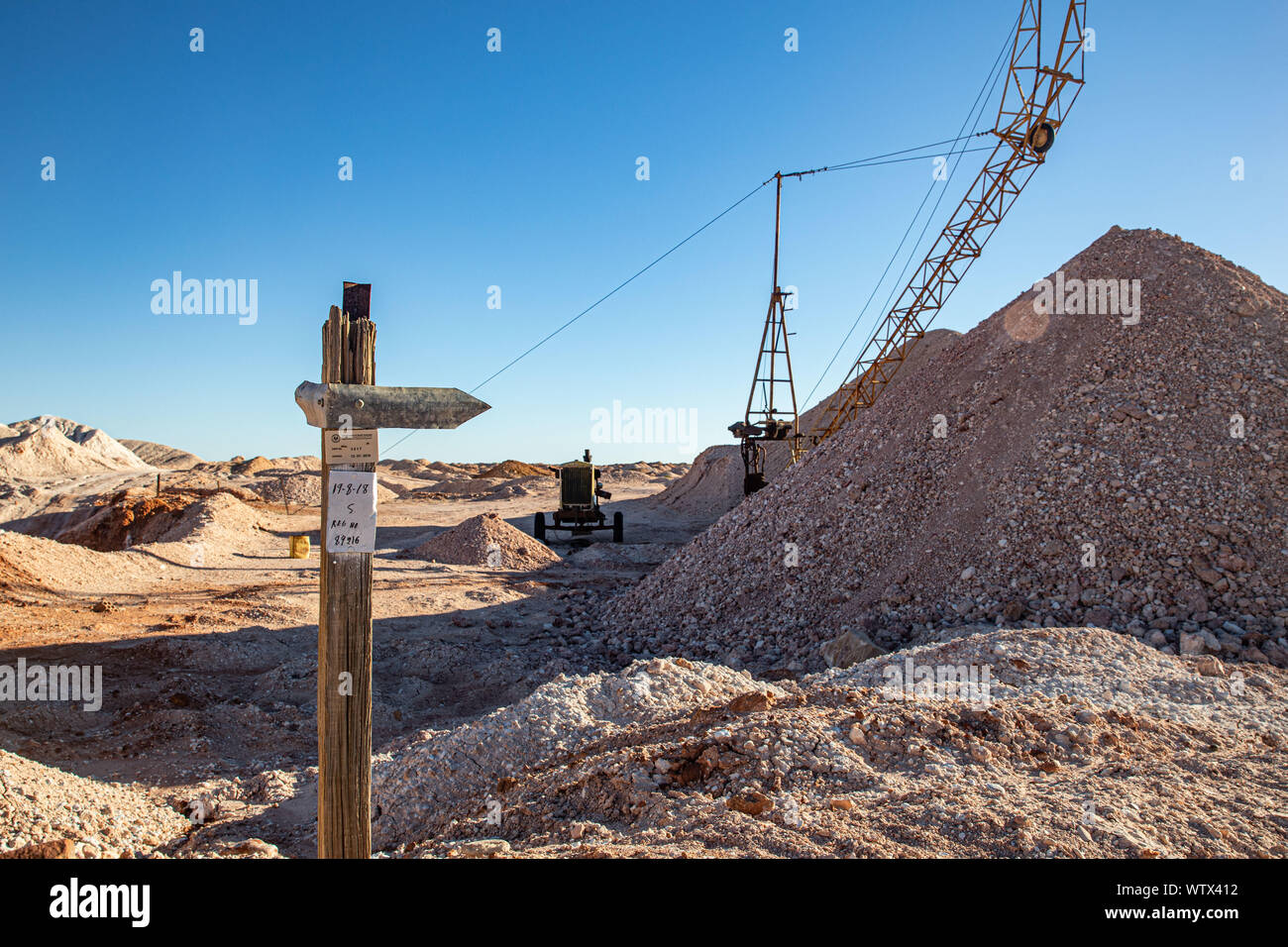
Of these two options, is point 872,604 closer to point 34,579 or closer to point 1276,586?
point 1276,586

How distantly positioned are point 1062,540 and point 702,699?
5551 mm

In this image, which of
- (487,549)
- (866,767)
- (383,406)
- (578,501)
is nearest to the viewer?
(383,406)

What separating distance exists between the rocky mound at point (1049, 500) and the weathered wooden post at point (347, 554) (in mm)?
6520

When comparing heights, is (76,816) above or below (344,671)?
below

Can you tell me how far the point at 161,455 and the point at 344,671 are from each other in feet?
199

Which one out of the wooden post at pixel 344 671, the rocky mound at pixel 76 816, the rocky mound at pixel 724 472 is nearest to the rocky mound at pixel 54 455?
the rocky mound at pixel 724 472

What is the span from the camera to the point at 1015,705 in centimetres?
537

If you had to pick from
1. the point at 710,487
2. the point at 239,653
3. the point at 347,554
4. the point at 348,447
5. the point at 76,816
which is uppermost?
the point at 348,447

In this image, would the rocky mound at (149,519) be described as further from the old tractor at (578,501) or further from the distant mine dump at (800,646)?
the old tractor at (578,501)

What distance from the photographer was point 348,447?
10.4 feet

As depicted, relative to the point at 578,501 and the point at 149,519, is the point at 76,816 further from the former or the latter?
the point at 149,519

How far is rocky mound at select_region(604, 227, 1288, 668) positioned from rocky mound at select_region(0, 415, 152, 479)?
3547cm

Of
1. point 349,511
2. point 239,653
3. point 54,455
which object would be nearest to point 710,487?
point 239,653
